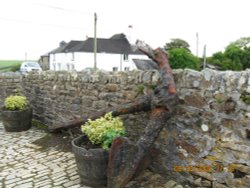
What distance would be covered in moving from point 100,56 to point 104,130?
36749 mm

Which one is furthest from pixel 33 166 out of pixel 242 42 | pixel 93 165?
pixel 242 42

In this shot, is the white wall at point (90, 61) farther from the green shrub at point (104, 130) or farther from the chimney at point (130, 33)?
the green shrub at point (104, 130)

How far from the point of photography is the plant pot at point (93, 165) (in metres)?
3.54

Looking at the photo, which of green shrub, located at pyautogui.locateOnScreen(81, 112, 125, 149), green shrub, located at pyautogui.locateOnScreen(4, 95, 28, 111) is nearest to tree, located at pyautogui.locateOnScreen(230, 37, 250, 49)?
green shrub, located at pyautogui.locateOnScreen(4, 95, 28, 111)

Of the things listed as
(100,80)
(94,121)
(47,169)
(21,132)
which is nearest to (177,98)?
(94,121)

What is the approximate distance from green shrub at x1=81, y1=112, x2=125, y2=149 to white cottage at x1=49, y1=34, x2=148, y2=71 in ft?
110

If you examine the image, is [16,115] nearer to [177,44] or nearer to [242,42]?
[177,44]

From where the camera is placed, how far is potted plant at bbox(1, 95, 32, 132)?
6777mm

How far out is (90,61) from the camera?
3897cm

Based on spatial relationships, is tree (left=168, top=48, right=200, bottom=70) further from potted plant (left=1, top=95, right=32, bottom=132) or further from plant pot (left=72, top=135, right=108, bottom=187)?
plant pot (left=72, top=135, right=108, bottom=187)

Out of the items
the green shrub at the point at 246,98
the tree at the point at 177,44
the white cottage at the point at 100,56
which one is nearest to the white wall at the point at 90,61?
the white cottage at the point at 100,56

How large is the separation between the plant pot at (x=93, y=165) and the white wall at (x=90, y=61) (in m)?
33.7

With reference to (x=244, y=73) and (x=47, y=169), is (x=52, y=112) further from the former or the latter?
(x=244, y=73)

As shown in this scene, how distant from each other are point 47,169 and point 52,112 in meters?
2.66
